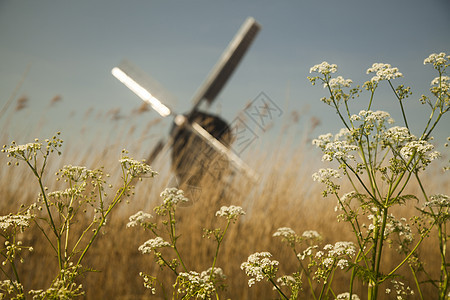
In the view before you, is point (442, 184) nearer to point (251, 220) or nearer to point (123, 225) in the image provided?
point (251, 220)

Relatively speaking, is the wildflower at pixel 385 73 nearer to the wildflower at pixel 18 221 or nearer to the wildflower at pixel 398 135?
the wildflower at pixel 398 135

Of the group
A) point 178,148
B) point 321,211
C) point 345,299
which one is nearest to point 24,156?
point 345,299

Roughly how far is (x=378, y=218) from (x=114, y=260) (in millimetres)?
2431

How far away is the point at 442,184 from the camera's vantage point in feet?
16.1

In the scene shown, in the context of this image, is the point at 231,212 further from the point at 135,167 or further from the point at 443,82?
the point at 443,82

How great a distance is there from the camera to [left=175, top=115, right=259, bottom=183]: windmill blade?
434 cm

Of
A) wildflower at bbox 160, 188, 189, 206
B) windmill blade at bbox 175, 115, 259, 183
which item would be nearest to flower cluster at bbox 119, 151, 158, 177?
wildflower at bbox 160, 188, 189, 206

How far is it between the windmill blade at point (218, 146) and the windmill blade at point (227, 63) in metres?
0.57

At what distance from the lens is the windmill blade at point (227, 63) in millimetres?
7379

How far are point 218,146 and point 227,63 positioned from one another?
254 cm

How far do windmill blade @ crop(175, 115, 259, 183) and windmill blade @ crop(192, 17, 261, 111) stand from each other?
575 mm

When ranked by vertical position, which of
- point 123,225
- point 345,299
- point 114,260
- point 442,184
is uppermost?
point 442,184

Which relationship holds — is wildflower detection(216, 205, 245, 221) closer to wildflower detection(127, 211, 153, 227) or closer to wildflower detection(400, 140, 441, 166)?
→ wildflower detection(127, 211, 153, 227)

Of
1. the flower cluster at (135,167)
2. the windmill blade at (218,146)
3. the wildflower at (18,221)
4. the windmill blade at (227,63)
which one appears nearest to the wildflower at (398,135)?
the flower cluster at (135,167)
